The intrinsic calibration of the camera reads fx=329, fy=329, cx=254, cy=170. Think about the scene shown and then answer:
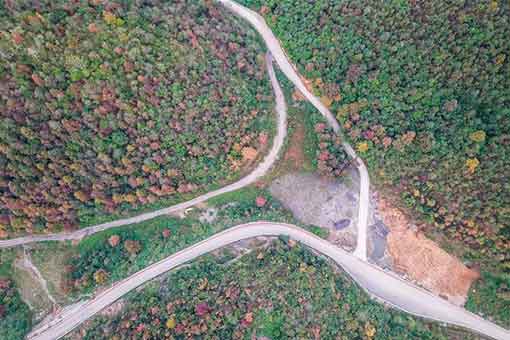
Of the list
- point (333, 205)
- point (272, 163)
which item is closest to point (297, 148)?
point (272, 163)

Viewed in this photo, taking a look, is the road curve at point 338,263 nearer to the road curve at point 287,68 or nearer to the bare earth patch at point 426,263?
the bare earth patch at point 426,263

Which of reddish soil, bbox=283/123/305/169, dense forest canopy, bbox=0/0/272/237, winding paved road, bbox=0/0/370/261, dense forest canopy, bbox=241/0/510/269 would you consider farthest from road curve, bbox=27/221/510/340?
reddish soil, bbox=283/123/305/169

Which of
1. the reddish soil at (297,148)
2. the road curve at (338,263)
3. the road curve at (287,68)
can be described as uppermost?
the road curve at (287,68)

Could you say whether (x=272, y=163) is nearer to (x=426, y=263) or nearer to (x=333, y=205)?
(x=333, y=205)

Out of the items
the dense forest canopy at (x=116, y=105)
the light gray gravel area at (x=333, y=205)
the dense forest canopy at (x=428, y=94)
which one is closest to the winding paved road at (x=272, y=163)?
the light gray gravel area at (x=333, y=205)

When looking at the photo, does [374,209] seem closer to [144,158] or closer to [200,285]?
[200,285]

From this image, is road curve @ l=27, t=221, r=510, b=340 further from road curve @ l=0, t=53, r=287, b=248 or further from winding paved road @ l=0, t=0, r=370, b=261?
road curve @ l=0, t=53, r=287, b=248
